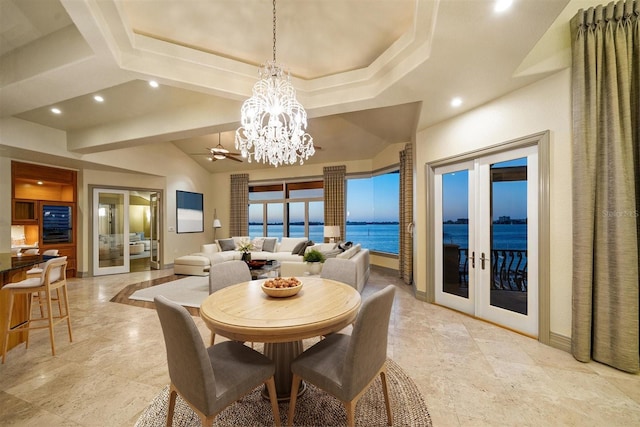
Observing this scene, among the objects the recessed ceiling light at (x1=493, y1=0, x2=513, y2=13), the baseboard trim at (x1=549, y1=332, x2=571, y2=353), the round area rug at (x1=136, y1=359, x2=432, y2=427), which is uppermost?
the recessed ceiling light at (x1=493, y1=0, x2=513, y2=13)

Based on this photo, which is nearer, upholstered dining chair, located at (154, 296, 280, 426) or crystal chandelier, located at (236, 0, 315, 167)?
upholstered dining chair, located at (154, 296, 280, 426)

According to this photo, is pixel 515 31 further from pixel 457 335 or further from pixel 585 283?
pixel 457 335

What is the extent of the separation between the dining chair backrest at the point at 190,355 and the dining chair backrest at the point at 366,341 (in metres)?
0.70

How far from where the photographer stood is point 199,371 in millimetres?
1229

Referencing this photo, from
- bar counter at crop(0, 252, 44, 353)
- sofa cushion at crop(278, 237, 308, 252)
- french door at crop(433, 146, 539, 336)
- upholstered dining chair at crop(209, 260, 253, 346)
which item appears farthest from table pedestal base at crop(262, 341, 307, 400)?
sofa cushion at crop(278, 237, 308, 252)

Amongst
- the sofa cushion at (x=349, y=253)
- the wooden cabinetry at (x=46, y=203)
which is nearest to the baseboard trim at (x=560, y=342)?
the sofa cushion at (x=349, y=253)

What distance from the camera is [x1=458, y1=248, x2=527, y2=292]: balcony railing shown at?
2.97 metres

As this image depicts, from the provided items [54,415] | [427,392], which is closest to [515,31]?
[427,392]

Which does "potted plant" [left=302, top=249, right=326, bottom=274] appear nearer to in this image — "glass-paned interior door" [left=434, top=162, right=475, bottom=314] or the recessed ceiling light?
"glass-paned interior door" [left=434, top=162, right=475, bottom=314]

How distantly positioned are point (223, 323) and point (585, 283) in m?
3.09

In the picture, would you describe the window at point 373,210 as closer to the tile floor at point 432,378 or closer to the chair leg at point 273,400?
the tile floor at point 432,378

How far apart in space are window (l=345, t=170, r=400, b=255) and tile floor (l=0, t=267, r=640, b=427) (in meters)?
4.06

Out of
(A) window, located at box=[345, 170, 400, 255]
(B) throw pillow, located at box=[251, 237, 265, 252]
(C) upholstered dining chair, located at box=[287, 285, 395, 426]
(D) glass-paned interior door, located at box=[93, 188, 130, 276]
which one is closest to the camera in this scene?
(C) upholstered dining chair, located at box=[287, 285, 395, 426]

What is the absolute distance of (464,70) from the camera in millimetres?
2426
